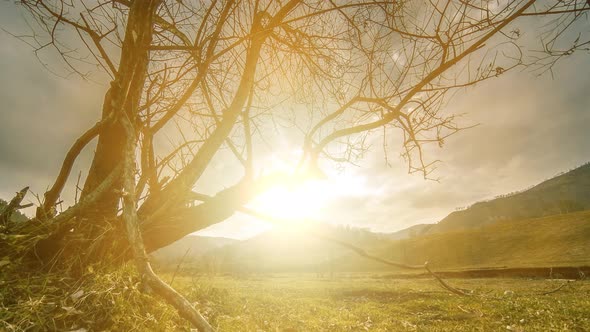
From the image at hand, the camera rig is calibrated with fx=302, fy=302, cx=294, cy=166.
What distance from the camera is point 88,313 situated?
8.75 ft

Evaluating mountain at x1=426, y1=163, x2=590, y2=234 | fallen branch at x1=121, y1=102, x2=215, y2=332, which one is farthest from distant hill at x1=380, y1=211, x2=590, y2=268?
mountain at x1=426, y1=163, x2=590, y2=234

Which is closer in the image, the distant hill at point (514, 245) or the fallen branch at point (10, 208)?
the fallen branch at point (10, 208)

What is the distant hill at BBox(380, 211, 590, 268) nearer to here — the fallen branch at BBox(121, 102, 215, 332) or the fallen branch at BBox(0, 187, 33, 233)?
the fallen branch at BBox(121, 102, 215, 332)

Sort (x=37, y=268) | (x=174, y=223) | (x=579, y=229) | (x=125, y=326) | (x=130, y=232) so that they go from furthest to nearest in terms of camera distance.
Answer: (x=579, y=229), (x=174, y=223), (x=125, y=326), (x=37, y=268), (x=130, y=232)

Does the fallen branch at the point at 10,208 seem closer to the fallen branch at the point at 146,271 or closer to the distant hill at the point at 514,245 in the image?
the fallen branch at the point at 146,271

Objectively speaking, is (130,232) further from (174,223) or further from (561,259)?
(561,259)

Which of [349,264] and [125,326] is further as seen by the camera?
[349,264]

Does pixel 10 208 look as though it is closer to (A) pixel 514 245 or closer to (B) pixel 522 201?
(A) pixel 514 245

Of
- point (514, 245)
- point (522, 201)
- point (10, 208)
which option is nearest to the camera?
point (10, 208)

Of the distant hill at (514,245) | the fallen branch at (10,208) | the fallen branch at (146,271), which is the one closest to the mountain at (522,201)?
the distant hill at (514,245)

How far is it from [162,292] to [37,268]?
1392 millimetres

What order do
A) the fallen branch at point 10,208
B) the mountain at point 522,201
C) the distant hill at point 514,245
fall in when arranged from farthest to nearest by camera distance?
the mountain at point 522,201 < the distant hill at point 514,245 < the fallen branch at point 10,208

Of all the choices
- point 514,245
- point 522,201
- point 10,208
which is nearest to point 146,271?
point 10,208

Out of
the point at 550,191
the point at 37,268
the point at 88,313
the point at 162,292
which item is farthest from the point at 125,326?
the point at 550,191
